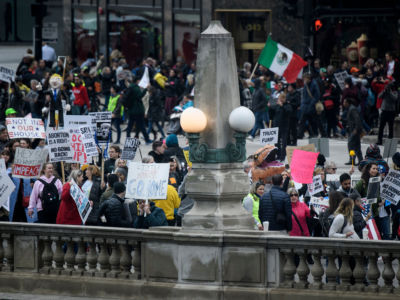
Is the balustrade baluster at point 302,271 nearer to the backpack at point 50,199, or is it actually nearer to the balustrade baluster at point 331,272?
the balustrade baluster at point 331,272

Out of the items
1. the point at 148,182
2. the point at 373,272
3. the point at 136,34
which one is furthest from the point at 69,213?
the point at 136,34

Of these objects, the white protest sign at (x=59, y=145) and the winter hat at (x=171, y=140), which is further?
the winter hat at (x=171, y=140)

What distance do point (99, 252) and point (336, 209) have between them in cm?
286

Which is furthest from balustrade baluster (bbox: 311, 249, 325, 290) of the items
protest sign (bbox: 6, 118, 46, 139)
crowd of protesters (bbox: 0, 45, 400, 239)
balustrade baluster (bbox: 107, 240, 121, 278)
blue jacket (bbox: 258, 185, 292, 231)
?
protest sign (bbox: 6, 118, 46, 139)

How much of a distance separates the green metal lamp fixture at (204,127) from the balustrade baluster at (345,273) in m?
1.65

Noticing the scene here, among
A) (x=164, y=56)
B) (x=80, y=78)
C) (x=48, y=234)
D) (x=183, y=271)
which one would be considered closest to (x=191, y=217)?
(x=183, y=271)

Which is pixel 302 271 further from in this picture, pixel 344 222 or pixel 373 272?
pixel 344 222

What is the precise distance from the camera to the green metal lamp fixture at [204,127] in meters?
12.6

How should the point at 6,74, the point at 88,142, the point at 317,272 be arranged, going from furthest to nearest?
the point at 6,74 < the point at 88,142 < the point at 317,272

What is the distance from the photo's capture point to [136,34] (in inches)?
1714

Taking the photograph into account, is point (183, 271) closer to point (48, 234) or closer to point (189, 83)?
point (48, 234)

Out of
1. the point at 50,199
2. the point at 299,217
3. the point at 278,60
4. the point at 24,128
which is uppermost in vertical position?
the point at 278,60

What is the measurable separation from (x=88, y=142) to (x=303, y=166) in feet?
11.1

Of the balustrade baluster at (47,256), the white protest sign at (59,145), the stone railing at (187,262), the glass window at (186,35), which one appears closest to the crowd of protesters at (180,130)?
the white protest sign at (59,145)
